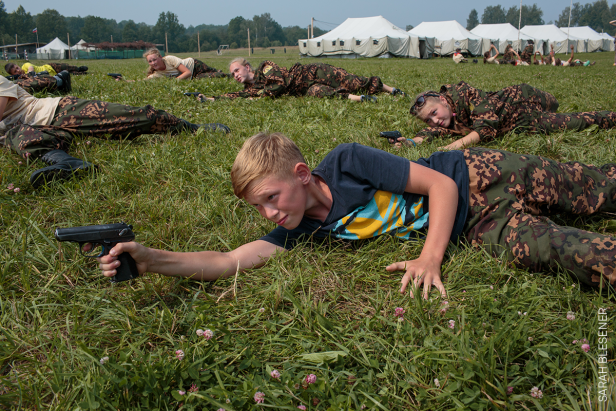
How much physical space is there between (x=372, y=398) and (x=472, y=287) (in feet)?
2.94

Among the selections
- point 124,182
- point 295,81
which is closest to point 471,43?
point 295,81

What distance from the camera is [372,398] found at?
135 cm

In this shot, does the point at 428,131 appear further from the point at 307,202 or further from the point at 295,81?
the point at 295,81

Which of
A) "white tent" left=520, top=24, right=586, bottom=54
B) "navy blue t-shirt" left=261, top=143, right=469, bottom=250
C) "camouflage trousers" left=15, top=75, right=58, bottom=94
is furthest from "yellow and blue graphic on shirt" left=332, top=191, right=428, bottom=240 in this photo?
"white tent" left=520, top=24, right=586, bottom=54

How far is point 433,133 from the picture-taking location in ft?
14.5

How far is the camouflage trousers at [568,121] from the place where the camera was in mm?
4375

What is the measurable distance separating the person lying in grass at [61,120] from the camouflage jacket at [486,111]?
3.18 meters

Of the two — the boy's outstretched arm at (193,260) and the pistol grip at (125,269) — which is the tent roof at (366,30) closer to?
the boy's outstretched arm at (193,260)

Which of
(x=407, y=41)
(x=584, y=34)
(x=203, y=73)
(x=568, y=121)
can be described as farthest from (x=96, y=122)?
(x=584, y=34)

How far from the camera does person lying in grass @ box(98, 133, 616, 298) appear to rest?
195cm

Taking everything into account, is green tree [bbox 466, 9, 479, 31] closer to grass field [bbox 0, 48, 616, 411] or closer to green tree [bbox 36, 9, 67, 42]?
green tree [bbox 36, 9, 67, 42]

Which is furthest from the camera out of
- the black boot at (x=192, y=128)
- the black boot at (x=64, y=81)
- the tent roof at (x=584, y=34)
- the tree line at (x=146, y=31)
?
the tree line at (x=146, y=31)

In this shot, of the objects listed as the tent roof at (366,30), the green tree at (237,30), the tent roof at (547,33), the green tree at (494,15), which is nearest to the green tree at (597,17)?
the green tree at (494,15)

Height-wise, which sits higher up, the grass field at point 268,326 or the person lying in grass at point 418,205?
the person lying in grass at point 418,205
